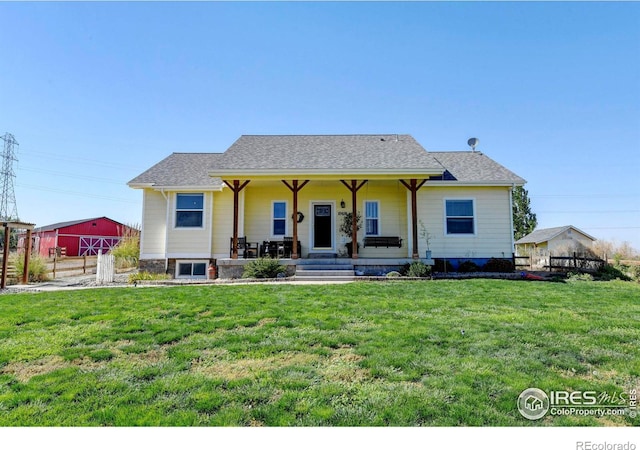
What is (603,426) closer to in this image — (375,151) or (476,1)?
(476,1)

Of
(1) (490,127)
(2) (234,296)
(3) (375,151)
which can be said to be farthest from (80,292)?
(1) (490,127)

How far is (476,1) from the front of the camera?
8758mm

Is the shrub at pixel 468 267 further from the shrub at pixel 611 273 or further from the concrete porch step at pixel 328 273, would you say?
the concrete porch step at pixel 328 273

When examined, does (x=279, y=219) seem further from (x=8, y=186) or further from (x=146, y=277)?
(x=8, y=186)

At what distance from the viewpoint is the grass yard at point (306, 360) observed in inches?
100

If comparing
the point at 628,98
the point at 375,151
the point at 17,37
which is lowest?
the point at 375,151

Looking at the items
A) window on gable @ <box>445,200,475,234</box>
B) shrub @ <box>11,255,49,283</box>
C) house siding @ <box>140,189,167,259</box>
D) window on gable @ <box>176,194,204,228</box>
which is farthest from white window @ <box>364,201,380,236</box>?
shrub @ <box>11,255,49,283</box>

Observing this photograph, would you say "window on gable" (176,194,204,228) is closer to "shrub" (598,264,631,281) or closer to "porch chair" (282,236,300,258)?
"porch chair" (282,236,300,258)

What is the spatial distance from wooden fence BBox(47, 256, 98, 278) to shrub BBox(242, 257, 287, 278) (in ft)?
27.9

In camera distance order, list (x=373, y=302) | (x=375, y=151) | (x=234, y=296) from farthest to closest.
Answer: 1. (x=375, y=151)
2. (x=234, y=296)
3. (x=373, y=302)

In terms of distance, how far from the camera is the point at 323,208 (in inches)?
534

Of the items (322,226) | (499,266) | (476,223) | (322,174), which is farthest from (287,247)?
(499,266)

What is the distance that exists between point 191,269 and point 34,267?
5.45 meters

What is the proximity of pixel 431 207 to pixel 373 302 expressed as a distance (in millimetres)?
7676
